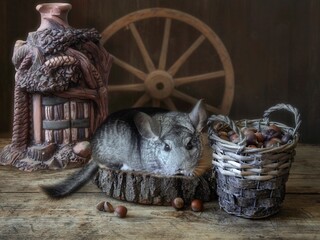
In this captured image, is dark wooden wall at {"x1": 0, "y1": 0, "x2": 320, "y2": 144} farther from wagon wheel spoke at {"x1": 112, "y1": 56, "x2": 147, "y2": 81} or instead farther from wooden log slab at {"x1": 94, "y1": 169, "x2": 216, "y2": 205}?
wooden log slab at {"x1": 94, "y1": 169, "x2": 216, "y2": 205}

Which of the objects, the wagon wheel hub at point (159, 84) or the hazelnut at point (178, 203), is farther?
the wagon wheel hub at point (159, 84)

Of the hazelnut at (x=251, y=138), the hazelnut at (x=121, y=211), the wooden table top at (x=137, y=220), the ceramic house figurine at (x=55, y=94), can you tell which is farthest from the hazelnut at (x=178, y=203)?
the ceramic house figurine at (x=55, y=94)

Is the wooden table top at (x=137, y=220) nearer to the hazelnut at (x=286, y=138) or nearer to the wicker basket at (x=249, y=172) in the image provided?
the wicker basket at (x=249, y=172)

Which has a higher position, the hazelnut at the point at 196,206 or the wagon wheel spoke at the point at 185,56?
the wagon wheel spoke at the point at 185,56

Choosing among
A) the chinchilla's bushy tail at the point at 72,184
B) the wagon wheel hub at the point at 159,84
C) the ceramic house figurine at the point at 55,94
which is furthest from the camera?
the wagon wheel hub at the point at 159,84

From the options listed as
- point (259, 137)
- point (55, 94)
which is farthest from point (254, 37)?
point (259, 137)

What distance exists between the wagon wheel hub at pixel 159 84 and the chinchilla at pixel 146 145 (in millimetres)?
710

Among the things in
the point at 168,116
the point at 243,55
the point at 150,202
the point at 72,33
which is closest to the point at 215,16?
the point at 243,55

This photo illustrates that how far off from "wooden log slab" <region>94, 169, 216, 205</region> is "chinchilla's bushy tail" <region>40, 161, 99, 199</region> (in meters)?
0.13

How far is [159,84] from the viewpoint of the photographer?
89.2 inches

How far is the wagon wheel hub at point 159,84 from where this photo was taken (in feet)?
7.41

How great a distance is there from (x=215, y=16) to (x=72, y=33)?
91cm

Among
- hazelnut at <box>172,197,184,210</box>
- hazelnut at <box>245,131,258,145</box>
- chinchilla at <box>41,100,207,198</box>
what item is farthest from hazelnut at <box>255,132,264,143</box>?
hazelnut at <box>172,197,184,210</box>

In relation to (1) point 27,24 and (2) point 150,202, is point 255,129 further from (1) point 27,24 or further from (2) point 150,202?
(1) point 27,24
